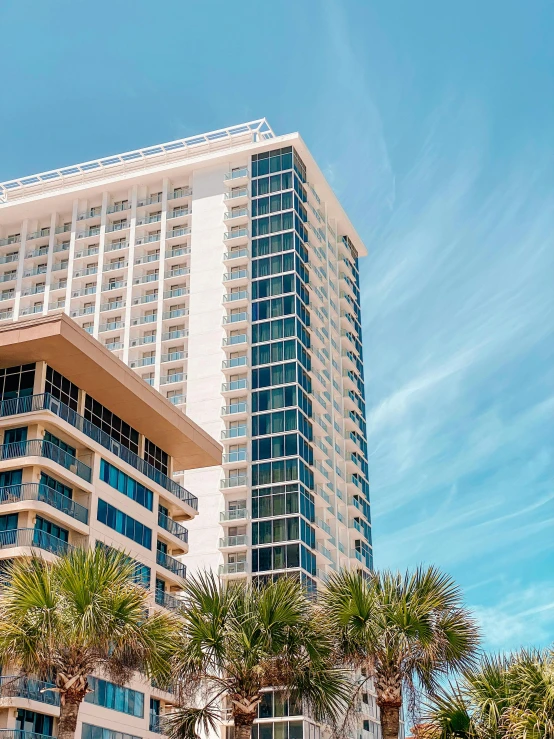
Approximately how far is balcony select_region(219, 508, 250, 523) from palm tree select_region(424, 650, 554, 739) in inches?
2057

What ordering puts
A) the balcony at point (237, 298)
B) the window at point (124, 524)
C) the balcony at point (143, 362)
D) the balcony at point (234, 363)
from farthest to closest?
the balcony at point (143, 362) < the balcony at point (237, 298) < the balcony at point (234, 363) < the window at point (124, 524)

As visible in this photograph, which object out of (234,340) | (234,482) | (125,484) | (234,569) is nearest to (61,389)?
(125,484)

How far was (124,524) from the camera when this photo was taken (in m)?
59.6

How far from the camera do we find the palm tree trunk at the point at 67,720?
32.6m

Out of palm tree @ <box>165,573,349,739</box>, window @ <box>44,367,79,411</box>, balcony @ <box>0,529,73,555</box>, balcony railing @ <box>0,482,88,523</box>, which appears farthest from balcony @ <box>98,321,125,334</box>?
palm tree @ <box>165,573,349,739</box>

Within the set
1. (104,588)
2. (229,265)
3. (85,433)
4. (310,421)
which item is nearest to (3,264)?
(229,265)

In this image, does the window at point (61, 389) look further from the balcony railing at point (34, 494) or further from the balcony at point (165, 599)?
the balcony at point (165, 599)

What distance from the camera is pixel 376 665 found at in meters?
35.5

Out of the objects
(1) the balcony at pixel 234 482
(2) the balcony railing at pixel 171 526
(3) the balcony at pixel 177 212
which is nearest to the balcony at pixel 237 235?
(3) the balcony at pixel 177 212

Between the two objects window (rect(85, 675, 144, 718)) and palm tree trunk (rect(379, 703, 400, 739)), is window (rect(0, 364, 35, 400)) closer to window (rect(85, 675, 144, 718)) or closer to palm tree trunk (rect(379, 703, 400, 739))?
window (rect(85, 675, 144, 718))

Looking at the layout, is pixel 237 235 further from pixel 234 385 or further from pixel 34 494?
pixel 34 494

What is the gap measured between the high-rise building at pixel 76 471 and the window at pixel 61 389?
56 millimetres

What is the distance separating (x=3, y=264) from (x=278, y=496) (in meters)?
41.2

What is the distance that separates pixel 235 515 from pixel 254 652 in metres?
54.9
